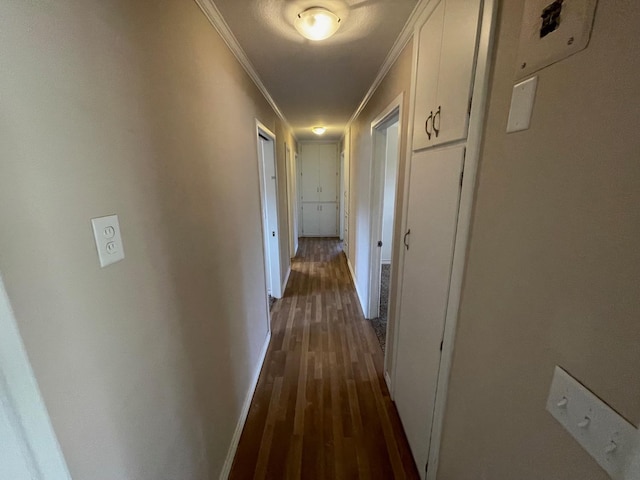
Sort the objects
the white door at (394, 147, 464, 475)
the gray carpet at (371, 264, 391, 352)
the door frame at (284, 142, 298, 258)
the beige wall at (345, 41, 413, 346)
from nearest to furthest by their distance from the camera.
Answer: the white door at (394, 147, 464, 475), the beige wall at (345, 41, 413, 346), the gray carpet at (371, 264, 391, 352), the door frame at (284, 142, 298, 258)

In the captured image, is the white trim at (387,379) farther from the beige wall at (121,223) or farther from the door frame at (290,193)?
the door frame at (290,193)

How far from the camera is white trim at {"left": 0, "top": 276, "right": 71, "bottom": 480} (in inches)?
15.8

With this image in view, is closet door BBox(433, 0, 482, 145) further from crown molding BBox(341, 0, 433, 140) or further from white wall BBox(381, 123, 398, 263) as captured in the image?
white wall BBox(381, 123, 398, 263)

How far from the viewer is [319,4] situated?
1.17 metres

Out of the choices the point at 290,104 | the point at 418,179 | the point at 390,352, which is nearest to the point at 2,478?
the point at 418,179

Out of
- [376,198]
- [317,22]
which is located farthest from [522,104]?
[376,198]

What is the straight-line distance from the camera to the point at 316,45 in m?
1.56

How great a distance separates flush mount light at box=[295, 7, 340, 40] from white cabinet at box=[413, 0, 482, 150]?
44 centimetres

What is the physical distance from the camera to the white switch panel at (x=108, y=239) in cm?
61

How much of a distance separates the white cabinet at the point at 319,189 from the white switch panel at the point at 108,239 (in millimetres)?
5676

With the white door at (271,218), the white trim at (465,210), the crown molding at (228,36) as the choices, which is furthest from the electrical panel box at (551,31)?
the white door at (271,218)

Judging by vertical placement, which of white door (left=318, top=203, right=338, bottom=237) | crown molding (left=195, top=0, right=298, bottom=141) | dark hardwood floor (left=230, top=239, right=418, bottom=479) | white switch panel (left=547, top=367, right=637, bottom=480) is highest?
crown molding (left=195, top=0, right=298, bottom=141)

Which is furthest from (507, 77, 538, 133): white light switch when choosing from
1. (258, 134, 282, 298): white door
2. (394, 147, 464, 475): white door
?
(258, 134, 282, 298): white door

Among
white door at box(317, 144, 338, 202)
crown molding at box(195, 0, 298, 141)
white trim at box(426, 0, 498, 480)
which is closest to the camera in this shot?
white trim at box(426, 0, 498, 480)
